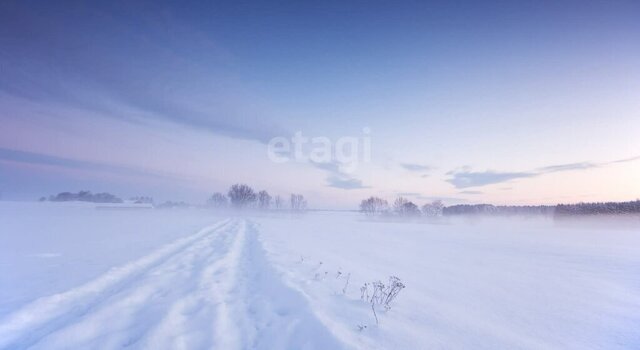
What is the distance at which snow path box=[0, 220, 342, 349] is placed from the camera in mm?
4176

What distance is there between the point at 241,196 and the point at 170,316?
142846 mm

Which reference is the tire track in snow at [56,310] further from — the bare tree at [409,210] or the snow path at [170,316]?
the bare tree at [409,210]

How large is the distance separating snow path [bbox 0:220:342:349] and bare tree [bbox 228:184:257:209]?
455ft

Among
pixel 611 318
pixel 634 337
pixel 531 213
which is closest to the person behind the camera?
pixel 634 337

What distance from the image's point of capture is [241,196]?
14300cm

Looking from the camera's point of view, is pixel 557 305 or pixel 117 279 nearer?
pixel 557 305

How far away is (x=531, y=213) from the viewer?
9606 centimetres

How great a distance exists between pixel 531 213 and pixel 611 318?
111 meters

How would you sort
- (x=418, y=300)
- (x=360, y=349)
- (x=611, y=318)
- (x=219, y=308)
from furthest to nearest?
1. (x=418, y=300)
2. (x=611, y=318)
3. (x=219, y=308)
4. (x=360, y=349)

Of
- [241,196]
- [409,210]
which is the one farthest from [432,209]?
[241,196]

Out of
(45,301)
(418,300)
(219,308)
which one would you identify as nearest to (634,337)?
(418,300)

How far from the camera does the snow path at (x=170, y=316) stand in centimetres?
418

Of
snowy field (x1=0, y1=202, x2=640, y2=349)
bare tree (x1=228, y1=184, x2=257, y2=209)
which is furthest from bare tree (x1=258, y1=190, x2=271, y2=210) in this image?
snowy field (x1=0, y1=202, x2=640, y2=349)

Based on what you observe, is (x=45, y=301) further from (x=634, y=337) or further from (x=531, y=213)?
(x=531, y=213)
